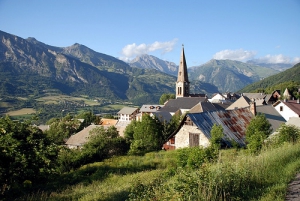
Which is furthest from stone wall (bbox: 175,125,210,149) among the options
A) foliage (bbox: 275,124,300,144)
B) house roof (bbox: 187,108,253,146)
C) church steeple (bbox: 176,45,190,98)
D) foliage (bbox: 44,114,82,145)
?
church steeple (bbox: 176,45,190,98)

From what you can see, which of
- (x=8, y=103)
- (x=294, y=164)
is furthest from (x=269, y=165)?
(x=8, y=103)

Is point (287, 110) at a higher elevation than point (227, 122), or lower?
higher

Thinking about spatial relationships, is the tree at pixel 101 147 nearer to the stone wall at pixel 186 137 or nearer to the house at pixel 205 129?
the house at pixel 205 129

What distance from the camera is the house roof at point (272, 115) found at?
115 feet

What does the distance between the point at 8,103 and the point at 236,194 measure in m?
190

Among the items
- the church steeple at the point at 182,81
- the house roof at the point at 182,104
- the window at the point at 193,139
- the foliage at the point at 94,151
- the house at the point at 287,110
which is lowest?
the foliage at the point at 94,151

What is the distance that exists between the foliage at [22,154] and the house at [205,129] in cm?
1693

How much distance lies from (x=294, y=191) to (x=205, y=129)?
67.2 ft

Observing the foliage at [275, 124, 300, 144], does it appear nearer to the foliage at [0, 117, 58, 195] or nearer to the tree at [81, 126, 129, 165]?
the foliage at [0, 117, 58, 195]

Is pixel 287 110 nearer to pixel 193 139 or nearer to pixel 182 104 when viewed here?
pixel 193 139

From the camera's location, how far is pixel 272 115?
3756 cm

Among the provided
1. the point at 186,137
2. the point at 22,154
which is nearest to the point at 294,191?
the point at 22,154

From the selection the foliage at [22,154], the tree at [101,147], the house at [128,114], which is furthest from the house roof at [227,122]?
the house at [128,114]

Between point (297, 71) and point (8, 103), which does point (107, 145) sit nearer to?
point (8, 103)
